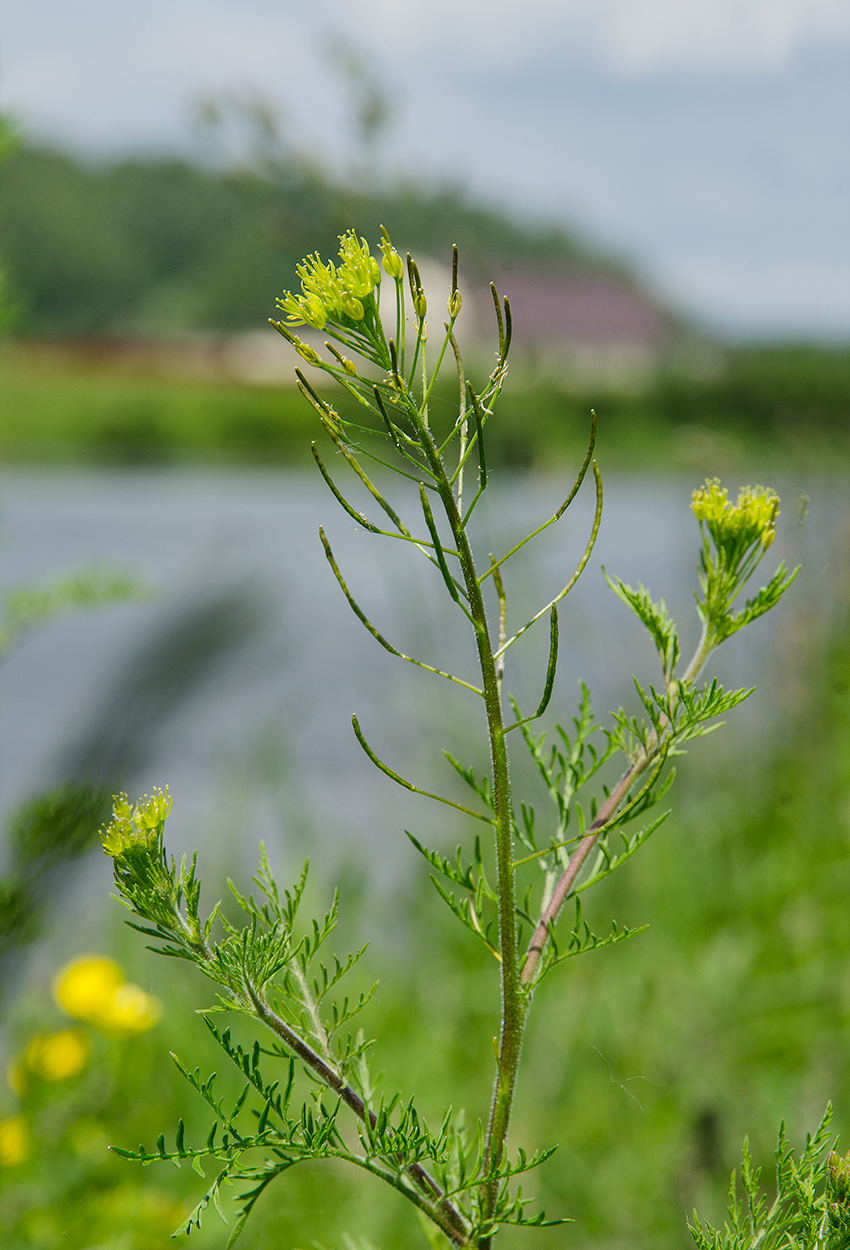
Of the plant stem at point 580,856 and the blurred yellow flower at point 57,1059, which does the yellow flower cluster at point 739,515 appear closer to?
the plant stem at point 580,856

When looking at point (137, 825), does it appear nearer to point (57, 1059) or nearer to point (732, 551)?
point (732, 551)

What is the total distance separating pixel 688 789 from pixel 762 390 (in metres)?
1.00

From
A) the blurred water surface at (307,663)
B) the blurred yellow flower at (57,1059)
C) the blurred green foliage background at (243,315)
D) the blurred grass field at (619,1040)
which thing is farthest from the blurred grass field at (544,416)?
the blurred yellow flower at (57,1059)

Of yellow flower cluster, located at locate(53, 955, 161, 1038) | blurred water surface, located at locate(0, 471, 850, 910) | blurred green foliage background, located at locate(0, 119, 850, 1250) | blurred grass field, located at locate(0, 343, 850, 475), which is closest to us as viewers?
blurred water surface, located at locate(0, 471, 850, 910)

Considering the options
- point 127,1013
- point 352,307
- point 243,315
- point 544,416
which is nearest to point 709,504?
point 352,307

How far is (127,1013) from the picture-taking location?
31.2 inches

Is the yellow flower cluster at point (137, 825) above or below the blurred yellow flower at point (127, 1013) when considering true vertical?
above

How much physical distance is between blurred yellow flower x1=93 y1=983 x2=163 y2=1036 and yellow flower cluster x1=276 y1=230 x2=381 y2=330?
0.64 metres

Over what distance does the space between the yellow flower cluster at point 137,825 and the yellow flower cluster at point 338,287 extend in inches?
4.4

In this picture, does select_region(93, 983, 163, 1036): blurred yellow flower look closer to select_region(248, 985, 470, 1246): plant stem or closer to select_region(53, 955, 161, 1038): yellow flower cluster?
select_region(53, 955, 161, 1038): yellow flower cluster

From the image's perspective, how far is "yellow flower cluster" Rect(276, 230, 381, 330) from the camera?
0.22 meters

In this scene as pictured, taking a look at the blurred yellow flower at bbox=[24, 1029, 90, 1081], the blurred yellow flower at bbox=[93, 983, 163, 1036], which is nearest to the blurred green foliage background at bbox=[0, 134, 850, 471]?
the blurred yellow flower at bbox=[93, 983, 163, 1036]

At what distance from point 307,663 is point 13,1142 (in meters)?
2.35

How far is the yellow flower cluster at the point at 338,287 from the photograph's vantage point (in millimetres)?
223
